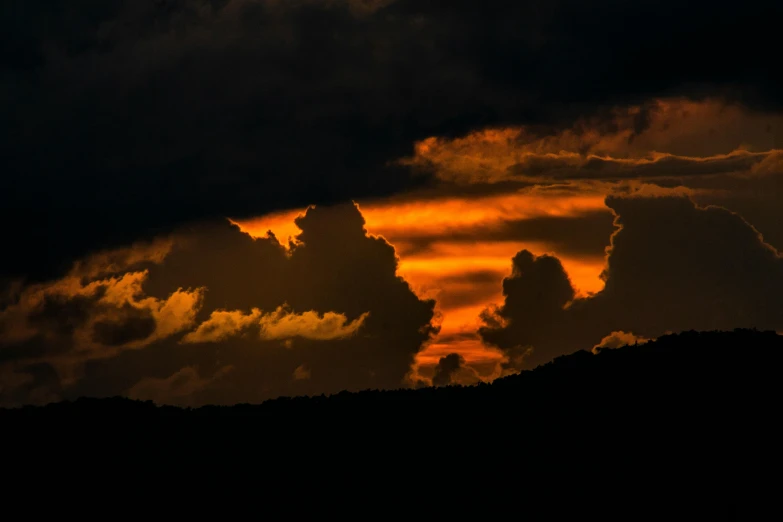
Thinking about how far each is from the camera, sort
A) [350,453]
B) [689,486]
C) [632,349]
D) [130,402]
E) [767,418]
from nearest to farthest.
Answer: [689,486], [767,418], [350,453], [632,349], [130,402]

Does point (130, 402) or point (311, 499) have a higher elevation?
point (130, 402)

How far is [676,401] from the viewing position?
81375 mm

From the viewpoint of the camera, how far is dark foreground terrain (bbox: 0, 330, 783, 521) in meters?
73.4

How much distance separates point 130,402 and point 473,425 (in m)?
32.1

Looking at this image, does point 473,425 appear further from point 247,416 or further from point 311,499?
point 247,416

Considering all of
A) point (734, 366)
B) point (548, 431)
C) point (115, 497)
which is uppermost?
point (734, 366)

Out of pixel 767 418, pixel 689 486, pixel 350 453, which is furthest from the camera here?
pixel 350 453

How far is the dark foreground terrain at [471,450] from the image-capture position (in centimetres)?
7338

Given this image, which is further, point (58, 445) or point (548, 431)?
point (58, 445)

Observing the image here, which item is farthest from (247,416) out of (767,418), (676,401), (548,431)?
(767,418)

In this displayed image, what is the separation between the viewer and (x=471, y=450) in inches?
3201

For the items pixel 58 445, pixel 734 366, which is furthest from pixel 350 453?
pixel 734 366

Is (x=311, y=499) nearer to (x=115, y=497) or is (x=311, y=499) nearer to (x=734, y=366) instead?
(x=115, y=497)

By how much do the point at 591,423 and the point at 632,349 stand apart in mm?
12558
